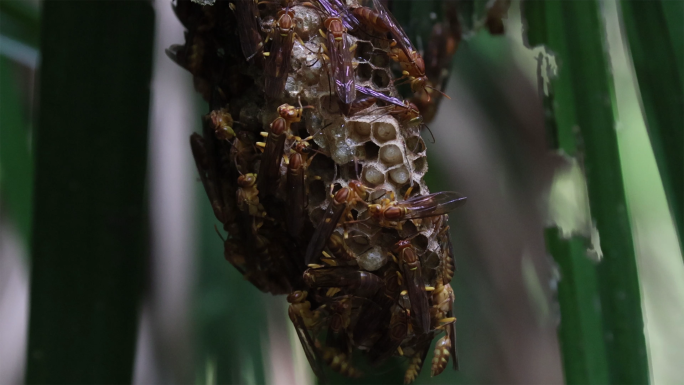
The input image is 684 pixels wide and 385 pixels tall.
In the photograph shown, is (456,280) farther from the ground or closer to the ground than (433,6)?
closer to the ground

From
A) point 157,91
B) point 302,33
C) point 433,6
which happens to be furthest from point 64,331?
point 433,6

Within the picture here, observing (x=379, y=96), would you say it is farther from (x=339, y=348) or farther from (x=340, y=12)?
(x=339, y=348)

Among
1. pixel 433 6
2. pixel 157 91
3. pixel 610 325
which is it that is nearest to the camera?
pixel 610 325

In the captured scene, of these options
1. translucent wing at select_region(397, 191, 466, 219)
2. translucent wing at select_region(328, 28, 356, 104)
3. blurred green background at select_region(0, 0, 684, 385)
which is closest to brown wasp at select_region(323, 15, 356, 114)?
translucent wing at select_region(328, 28, 356, 104)

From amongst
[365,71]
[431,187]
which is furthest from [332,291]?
[431,187]

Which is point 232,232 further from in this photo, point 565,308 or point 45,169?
point 565,308

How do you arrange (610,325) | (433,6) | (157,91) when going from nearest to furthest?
(610,325) → (433,6) → (157,91)
